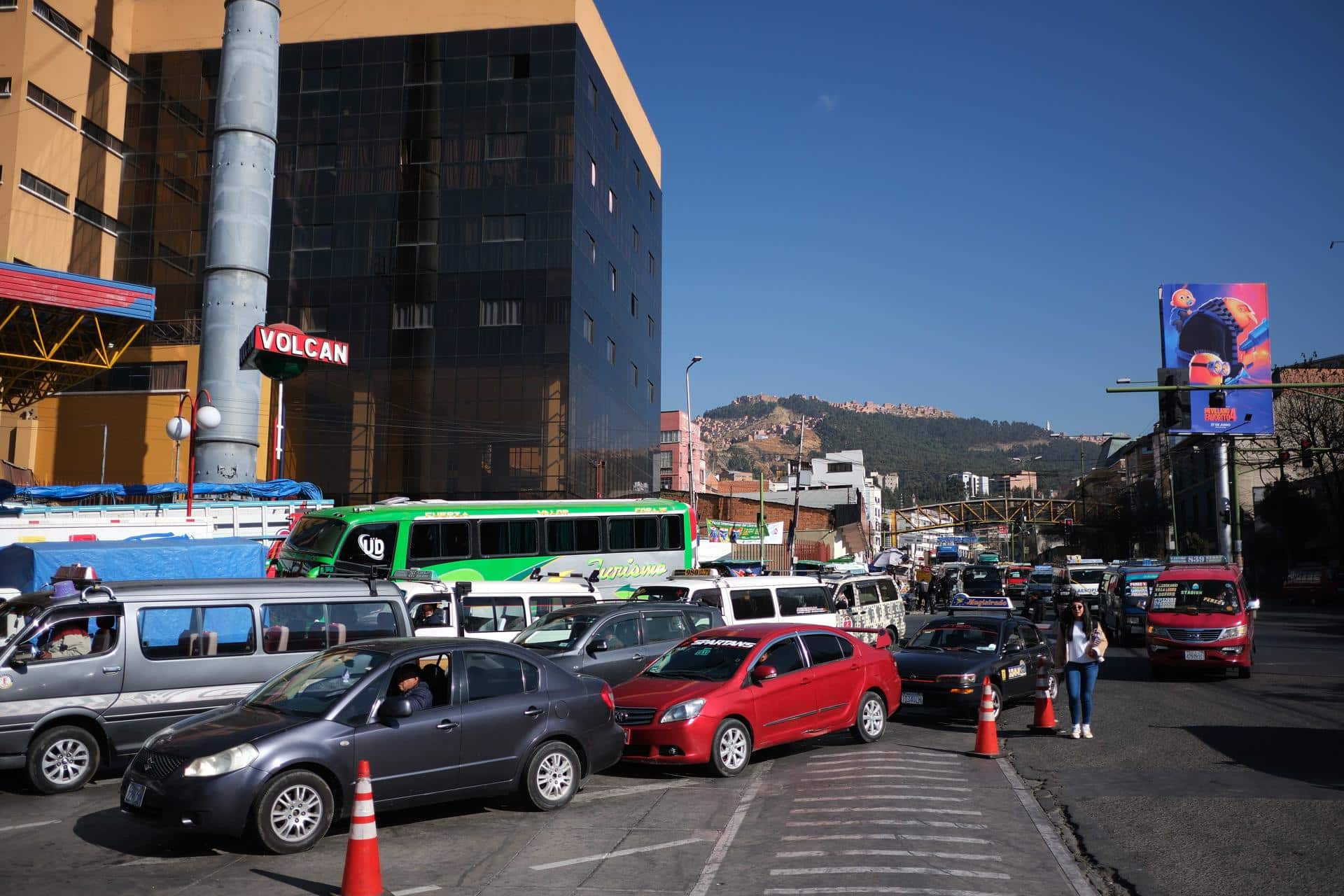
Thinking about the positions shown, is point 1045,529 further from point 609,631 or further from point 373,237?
point 609,631

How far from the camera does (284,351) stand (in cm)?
3850

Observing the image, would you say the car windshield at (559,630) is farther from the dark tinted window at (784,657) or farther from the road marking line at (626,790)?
the road marking line at (626,790)

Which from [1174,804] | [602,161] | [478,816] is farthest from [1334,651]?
[602,161]

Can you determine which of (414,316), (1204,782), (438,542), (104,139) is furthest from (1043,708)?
(104,139)

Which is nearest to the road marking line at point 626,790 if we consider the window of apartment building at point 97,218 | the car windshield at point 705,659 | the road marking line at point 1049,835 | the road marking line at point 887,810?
the car windshield at point 705,659

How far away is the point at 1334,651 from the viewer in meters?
26.1

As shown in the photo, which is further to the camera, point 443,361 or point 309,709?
point 443,361

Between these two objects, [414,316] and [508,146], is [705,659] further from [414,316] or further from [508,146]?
[508,146]

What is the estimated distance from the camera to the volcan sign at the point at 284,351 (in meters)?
38.4

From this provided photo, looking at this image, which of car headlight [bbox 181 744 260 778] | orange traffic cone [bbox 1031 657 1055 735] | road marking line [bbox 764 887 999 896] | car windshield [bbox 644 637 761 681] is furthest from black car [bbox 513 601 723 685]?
A: road marking line [bbox 764 887 999 896]

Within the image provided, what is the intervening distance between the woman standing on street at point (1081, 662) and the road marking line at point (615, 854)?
702 centimetres

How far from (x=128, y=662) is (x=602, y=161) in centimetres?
5052

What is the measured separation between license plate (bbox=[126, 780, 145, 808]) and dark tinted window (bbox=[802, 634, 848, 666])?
23.8 feet

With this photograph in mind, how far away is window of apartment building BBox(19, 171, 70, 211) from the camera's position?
4641 centimetres
